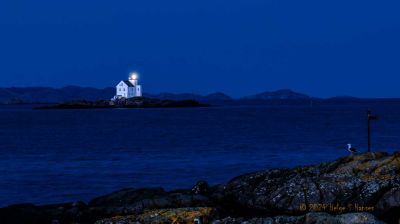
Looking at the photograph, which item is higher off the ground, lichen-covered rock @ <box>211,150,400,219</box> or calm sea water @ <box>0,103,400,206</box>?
lichen-covered rock @ <box>211,150,400,219</box>

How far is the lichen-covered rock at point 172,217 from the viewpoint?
19.6m

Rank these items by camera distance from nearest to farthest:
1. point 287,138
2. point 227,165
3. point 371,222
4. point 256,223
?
point 371,222 → point 256,223 → point 227,165 → point 287,138

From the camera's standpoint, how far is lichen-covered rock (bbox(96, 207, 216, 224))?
773 inches

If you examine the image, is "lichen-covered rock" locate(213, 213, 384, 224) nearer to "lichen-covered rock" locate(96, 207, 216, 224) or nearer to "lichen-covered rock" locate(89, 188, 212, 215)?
"lichen-covered rock" locate(96, 207, 216, 224)

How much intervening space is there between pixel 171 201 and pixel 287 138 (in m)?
58.8

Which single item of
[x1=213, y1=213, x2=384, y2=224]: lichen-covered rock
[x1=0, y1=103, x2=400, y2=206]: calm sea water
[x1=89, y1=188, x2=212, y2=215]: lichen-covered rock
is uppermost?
[x1=213, y1=213, x2=384, y2=224]: lichen-covered rock

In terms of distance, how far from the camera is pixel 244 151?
6303cm

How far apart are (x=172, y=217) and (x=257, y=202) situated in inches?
→ 230

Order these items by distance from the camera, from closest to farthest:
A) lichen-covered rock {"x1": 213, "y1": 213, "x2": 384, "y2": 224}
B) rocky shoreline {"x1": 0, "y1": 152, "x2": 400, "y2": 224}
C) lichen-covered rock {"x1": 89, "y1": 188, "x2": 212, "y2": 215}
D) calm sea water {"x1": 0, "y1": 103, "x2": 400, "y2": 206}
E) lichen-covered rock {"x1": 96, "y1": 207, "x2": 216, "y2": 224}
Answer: lichen-covered rock {"x1": 213, "y1": 213, "x2": 384, "y2": 224} → lichen-covered rock {"x1": 96, "y1": 207, "x2": 216, "y2": 224} → rocky shoreline {"x1": 0, "y1": 152, "x2": 400, "y2": 224} → lichen-covered rock {"x1": 89, "y1": 188, "x2": 212, "y2": 215} → calm sea water {"x1": 0, "y1": 103, "x2": 400, "y2": 206}

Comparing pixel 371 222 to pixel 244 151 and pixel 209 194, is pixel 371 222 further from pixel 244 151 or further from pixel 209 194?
pixel 244 151

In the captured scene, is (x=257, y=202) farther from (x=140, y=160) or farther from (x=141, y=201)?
(x=140, y=160)

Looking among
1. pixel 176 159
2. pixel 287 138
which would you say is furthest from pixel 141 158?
pixel 287 138

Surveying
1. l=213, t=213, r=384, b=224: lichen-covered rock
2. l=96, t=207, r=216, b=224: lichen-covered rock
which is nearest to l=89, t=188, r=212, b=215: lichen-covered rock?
l=96, t=207, r=216, b=224: lichen-covered rock

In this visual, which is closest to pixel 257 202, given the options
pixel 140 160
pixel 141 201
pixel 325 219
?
Answer: pixel 141 201
